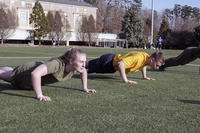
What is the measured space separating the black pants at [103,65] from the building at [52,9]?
Answer: 237ft

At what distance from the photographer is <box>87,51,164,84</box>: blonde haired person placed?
10.2 meters

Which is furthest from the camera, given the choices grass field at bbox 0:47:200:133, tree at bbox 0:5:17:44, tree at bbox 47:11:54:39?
tree at bbox 47:11:54:39

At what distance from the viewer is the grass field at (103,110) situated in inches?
209

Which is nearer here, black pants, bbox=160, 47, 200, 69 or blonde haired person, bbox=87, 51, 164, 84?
blonde haired person, bbox=87, 51, 164, 84

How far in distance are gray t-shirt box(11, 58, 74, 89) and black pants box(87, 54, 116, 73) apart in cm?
302

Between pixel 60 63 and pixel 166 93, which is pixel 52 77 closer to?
pixel 60 63

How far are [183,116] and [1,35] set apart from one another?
72818mm

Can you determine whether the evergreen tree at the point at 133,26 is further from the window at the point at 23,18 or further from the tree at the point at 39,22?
the window at the point at 23,18

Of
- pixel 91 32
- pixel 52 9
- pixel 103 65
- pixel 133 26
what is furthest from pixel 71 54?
pixel 52 9

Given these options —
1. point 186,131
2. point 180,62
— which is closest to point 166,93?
point 186,131

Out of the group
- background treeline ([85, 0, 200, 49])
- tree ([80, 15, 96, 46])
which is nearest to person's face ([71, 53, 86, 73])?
background treeline ([85, 0, 200, 49])

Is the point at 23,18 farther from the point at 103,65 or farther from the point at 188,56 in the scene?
the point at 103,65

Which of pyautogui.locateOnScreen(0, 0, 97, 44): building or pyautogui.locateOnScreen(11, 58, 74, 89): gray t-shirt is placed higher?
pyautogui.locateOnScreen(0, 0, 97, 44): building

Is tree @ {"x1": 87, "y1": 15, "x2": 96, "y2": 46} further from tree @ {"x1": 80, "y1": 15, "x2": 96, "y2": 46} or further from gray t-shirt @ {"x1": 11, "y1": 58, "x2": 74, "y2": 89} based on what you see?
gray t-shirt @ {"x1": 11, "y1": 58, "x2": 74, "y2": 89}
